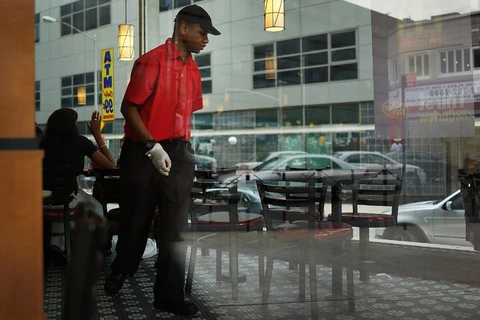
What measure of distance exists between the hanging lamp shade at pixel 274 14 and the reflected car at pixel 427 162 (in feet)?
10.7

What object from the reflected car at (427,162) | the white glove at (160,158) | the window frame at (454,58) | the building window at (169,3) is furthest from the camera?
the reflected car at (427,162)

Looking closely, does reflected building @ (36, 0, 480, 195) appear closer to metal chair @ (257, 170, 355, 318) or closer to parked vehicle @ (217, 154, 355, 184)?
parked vehicle @ (217, 154, 355, 184)

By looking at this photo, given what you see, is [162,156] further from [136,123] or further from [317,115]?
[317,115]

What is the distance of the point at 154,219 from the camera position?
9.17 feet

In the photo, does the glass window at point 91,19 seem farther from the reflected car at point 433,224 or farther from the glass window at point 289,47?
the glass window at point 289,47

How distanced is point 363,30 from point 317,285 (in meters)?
6.20

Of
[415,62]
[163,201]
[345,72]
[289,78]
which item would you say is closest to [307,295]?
[163,201]

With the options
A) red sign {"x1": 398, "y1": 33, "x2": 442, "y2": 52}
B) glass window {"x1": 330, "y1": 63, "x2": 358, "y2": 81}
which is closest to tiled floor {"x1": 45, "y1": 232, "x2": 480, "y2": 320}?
red sign {"x1": 398, "y1": 33, "x2": 442, "y2": 52}

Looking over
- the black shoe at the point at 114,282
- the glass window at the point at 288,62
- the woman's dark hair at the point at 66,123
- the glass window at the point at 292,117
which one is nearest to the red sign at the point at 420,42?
the glass window at the point at 288,62

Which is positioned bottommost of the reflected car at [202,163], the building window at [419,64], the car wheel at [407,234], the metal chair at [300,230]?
the car wheel at [407,234]

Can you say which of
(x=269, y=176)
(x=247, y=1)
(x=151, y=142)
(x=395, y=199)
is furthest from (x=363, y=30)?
(x=151, y=142)

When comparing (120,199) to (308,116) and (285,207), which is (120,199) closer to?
(285,207)

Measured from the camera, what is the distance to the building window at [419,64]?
296 inches

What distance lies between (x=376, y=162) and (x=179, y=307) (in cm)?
600
